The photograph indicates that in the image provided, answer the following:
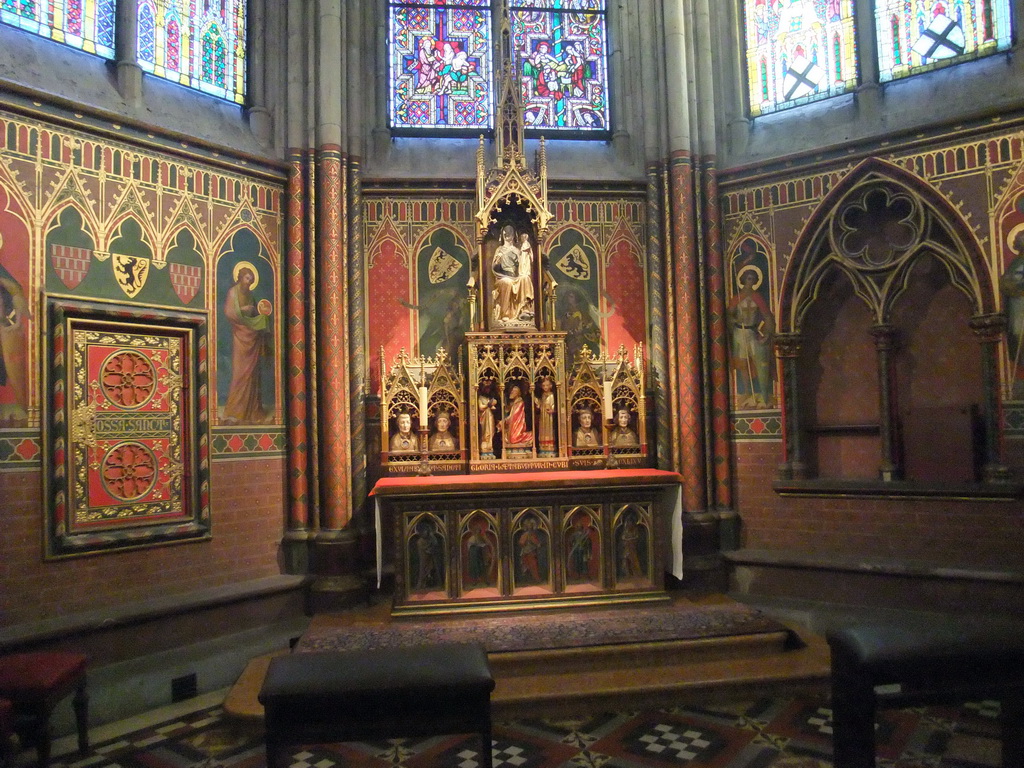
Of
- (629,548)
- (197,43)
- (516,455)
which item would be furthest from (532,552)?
(197,43)

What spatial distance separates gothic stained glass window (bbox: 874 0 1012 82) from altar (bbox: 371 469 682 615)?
5151 mm

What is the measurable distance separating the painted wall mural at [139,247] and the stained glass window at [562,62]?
137 inches

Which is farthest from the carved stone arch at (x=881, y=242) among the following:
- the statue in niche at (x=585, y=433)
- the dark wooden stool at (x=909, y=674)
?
the dark wooden stool at (x=909, y=674)

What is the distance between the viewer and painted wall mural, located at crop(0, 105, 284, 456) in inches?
266

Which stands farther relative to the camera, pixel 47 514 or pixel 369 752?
→ pixel 47 514

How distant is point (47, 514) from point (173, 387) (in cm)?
159

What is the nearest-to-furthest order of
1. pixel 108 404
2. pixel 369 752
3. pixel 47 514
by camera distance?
pixel 369 752 → pixel 47 514 → pixel 108 404

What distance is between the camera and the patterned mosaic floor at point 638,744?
5418mm

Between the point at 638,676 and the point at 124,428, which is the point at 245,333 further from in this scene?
the point at 638,676

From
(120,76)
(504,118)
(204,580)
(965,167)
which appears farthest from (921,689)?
(120,76)

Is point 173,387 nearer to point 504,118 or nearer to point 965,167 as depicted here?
point 504,118

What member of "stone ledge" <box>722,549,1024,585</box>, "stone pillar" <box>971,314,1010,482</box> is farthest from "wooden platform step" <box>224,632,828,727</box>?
"stone pillar" <box>971,314,1010,482</box>

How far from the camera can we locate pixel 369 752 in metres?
A: 5.68

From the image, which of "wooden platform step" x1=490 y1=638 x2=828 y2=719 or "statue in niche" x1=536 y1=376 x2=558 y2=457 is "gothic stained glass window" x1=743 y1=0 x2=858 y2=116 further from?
"wooden platform step" x1=490 y1=638 x2=828 y2=719
